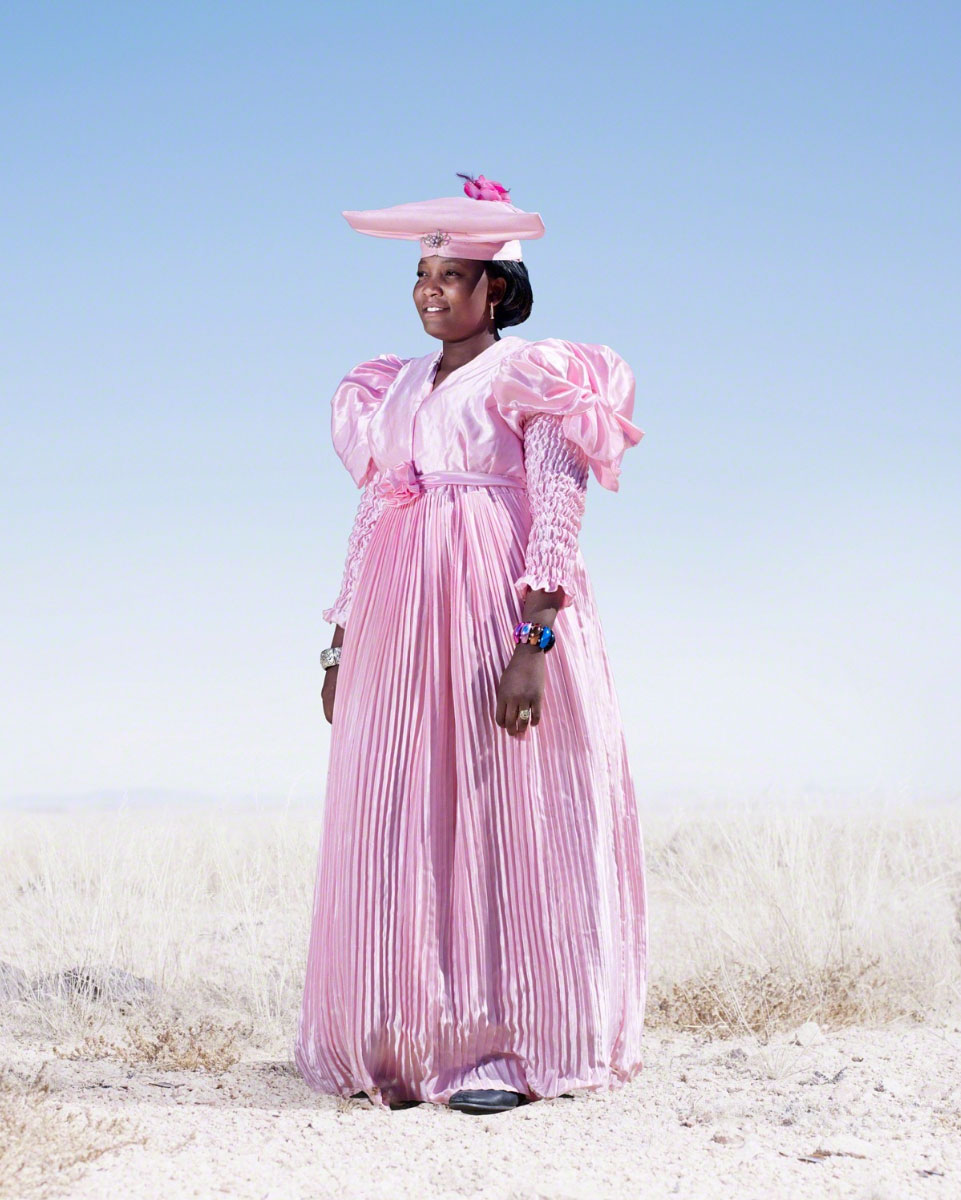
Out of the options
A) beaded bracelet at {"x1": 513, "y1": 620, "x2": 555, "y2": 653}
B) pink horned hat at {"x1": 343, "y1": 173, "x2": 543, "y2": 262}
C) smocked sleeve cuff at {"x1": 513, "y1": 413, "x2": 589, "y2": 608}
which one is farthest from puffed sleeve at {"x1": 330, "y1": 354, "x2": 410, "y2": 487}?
beaded bracelet at {"x1": 513, "y1": 620, "x2": 555, "y2": 653}

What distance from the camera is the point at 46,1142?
2.88 metres

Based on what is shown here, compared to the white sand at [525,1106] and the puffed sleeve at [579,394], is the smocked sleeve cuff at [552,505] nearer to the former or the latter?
the puffed sleeve at [579,394]

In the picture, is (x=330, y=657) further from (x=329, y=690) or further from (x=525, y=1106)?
(x=525, y=1106)

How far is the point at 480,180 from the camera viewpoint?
3.95m

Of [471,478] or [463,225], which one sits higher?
[463,225]

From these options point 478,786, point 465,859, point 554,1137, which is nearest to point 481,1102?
point 554,1137

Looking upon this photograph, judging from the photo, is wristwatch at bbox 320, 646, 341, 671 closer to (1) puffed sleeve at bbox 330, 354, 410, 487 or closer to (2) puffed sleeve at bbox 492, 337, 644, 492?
(1) puffed sleeve at bbox 330, 354, 410, 487

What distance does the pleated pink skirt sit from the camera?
346 centimetres

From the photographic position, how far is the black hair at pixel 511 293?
3859 mm

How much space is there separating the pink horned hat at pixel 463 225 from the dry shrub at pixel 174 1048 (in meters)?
2.45

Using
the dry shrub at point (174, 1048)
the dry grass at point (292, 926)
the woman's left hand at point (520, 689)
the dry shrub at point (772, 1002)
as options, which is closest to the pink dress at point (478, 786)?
the woman's left hand at point (520, 689)

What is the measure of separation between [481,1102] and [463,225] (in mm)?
2299

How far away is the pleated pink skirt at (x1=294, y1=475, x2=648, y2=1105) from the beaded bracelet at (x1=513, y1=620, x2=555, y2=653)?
13cm

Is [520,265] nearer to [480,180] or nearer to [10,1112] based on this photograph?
[480,180]
